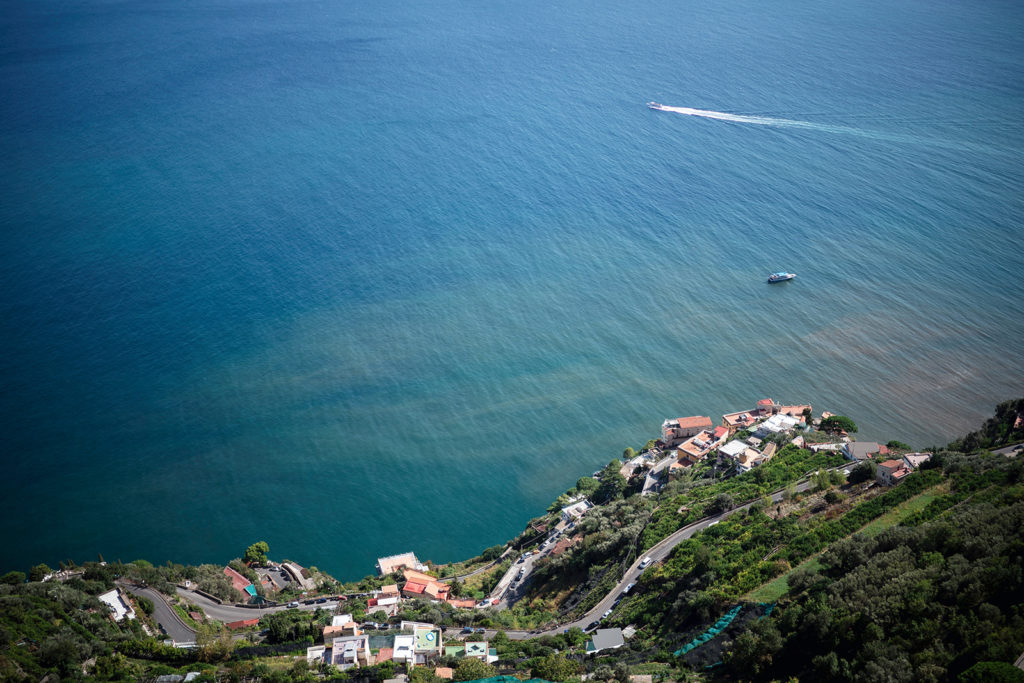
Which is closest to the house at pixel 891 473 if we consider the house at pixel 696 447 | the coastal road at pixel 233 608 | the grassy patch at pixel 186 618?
the house at pixel 696 447

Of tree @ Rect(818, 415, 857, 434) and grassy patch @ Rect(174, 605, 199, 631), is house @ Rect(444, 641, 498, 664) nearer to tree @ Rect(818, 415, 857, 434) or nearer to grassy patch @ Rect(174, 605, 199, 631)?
grassy patch @ Rect(174, 605, 199, 631)

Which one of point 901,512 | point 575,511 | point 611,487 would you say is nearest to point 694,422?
point 611,487

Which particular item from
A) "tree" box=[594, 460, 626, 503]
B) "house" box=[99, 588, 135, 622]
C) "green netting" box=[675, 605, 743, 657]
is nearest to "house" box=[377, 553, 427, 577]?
"tree" box=[594, 460, 626, 503]

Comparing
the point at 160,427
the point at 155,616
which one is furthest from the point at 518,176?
the point at 155,616

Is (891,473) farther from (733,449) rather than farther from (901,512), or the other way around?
(733,449)

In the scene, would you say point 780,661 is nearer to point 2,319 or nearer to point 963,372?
point 963,372
